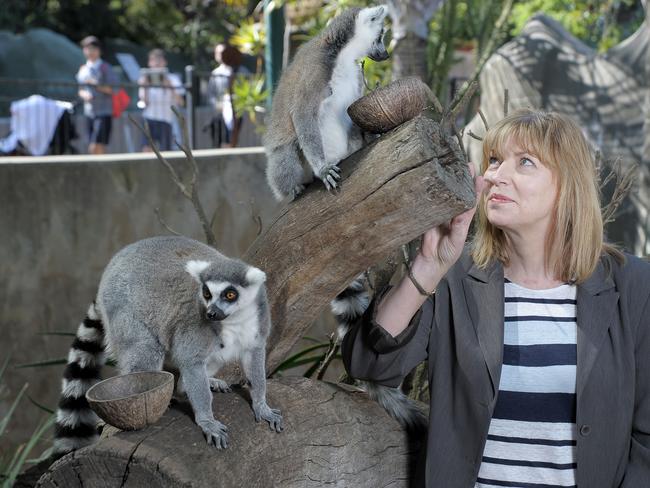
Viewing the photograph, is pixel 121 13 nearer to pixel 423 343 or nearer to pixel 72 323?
pixel 72 323

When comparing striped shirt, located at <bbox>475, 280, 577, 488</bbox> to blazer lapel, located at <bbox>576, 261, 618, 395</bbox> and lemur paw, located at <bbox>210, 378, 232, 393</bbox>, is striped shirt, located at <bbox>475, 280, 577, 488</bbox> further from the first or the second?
lemur paw, located at <bbox>210, 378, 232, 393</bbox>

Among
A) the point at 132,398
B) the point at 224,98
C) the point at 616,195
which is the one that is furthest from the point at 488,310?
the point at 224,98

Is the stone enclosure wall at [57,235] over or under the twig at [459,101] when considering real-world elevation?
under

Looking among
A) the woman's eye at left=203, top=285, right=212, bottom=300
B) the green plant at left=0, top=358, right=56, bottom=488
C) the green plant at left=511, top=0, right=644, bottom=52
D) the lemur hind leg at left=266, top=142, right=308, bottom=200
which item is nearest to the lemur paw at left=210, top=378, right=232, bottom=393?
the woman's eye at left=203, top=285, right=212, bottom=300

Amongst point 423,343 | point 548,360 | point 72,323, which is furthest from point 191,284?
point 72,323

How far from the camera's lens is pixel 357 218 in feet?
7.50

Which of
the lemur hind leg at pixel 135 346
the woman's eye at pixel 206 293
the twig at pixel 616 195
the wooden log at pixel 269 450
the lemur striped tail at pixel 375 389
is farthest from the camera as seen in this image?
the twig at pixel 616 195

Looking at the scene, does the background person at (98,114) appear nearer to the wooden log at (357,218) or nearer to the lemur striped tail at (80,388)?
the lemur striped tail at (80,388)

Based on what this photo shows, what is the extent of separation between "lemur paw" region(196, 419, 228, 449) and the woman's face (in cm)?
97

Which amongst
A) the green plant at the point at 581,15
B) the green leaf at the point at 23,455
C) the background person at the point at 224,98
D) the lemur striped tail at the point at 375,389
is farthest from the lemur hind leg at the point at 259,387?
the green plant at the point at 581,15

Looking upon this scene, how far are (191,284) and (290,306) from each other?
333 mm

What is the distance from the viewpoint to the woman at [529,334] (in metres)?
2.13

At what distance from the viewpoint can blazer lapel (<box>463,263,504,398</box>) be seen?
7.09 feet

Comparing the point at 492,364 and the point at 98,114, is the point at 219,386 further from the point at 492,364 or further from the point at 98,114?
the point at 98,114
